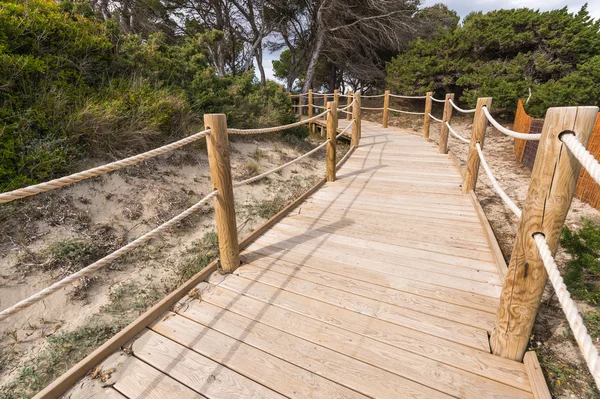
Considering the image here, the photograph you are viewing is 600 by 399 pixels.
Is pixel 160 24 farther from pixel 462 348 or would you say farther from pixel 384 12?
pixel 462 348

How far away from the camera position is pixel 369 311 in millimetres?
1907

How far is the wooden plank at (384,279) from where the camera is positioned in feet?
6.41

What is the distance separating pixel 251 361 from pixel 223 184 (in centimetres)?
117

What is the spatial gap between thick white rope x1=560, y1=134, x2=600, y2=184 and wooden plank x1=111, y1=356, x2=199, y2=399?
5.98ft

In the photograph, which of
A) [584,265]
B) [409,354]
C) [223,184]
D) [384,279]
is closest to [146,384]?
[223,184]

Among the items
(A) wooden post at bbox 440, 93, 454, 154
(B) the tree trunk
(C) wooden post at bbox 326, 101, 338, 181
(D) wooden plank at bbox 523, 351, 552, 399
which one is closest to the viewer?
(D) wooden plank at bbox 523, 351, 552, 399

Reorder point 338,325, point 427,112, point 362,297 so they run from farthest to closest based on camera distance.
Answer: point 427,112, point 362,297, point 338,325

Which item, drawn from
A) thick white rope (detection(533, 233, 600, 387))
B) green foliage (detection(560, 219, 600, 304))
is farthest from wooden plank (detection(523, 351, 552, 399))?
green foliage (detection(560, 219, 600, 304))

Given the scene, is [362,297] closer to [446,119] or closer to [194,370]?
[194,370]

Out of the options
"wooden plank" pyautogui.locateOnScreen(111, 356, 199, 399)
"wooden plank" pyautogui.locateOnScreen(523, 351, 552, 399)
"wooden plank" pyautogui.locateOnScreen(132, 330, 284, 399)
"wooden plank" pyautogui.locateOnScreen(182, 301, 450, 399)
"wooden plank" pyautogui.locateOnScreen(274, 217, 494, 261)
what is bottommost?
"wooden plank" pyautogui.locateOnScreen(111, 356, 199, 399)

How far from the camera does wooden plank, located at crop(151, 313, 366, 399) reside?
144 cm

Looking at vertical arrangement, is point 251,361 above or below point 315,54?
below

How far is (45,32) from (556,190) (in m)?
5.97

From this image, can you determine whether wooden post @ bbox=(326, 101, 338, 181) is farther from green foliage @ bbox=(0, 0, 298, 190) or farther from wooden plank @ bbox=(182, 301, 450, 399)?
wooden plank @ bbox=(182, 301, 450, 399)
